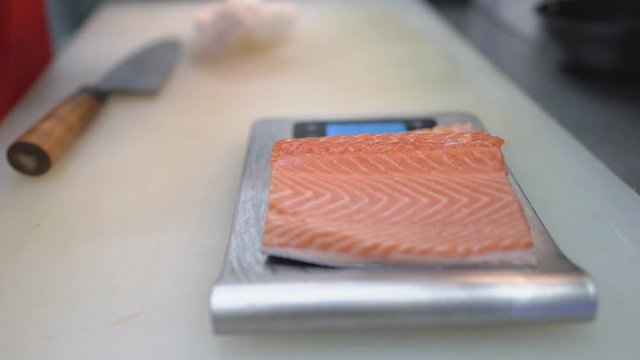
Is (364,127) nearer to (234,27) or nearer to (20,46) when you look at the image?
(234,27)

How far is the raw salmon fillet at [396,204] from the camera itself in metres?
0.88

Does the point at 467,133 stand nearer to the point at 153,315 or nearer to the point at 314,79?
the point at 153,315

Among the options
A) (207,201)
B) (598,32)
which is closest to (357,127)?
(207,201)

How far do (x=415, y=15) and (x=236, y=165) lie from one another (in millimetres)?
1436

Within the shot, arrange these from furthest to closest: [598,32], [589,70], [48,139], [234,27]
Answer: [234,27]
[589,70]
[598,32]
[48,139]

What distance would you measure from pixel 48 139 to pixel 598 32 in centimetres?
157

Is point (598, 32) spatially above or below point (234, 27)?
above

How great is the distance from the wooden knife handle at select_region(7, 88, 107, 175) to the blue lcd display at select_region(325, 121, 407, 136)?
2.17 feet

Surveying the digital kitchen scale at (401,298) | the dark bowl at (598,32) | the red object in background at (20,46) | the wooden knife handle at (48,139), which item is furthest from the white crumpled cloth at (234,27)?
the digital kitchen scale at (401,298)

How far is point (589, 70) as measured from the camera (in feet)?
6.20

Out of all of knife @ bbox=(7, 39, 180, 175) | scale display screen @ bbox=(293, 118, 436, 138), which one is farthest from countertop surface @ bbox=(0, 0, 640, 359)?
scale display screen @ bbox=(293, 118, 436, 138)

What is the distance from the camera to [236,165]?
56.4 inches

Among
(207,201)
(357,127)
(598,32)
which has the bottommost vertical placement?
(207,201)

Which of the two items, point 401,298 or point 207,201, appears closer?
point 401,298
